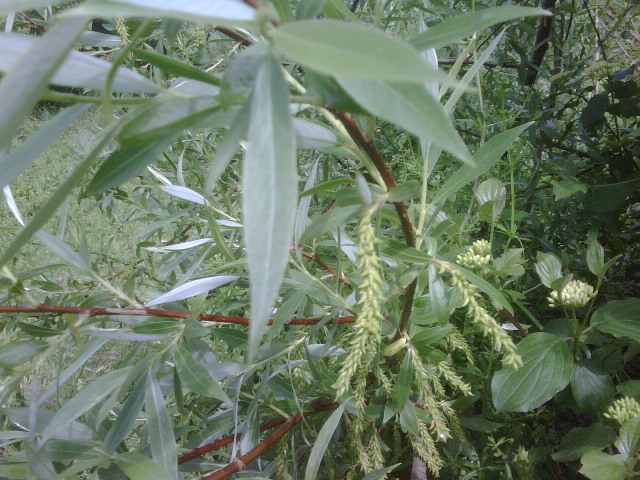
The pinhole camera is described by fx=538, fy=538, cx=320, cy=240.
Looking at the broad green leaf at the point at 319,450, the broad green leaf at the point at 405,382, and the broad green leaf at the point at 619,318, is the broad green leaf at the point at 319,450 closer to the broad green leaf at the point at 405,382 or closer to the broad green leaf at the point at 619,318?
the broad green leaf at the point at 405,382

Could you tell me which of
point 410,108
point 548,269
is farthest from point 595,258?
point 410,108

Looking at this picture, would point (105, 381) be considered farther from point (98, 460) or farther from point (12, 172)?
point (12, 172)

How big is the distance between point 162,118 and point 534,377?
38cm

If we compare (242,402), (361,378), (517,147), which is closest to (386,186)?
(361,378)

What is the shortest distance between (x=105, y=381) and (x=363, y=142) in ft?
0.80

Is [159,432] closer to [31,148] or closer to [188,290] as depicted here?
[188,290]

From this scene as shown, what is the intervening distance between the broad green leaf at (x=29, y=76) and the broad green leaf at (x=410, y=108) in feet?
0.27

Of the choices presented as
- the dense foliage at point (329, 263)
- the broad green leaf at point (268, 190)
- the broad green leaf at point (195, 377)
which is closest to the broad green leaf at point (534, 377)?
the dense foliage at point (329, 263)

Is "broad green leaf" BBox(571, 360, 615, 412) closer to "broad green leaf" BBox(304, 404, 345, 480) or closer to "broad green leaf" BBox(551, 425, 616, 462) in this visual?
"broad green leaf" BBox(551, 425, 616, 462)

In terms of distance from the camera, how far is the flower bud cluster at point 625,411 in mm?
404

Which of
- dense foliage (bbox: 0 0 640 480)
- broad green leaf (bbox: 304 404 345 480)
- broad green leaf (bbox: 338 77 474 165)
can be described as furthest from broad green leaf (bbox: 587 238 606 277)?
broad green leaf (bbox: 338 77 474 165)

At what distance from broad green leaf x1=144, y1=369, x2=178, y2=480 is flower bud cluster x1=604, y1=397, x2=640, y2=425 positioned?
0.32m

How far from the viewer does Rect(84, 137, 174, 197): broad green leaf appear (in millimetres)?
203

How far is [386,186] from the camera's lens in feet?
0.91
